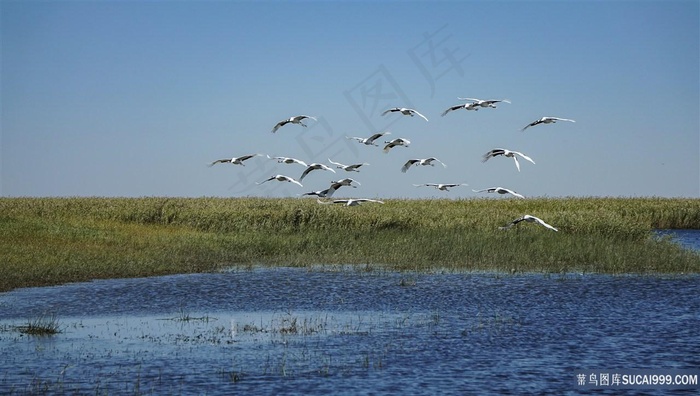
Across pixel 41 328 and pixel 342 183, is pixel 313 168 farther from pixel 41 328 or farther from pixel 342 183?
pixel 41 328

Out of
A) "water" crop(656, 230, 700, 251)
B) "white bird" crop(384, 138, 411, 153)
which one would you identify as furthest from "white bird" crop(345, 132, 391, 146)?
"water" crop(656, 230, 700, 251)

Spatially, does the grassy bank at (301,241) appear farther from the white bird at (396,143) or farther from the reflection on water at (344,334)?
the white bird at (396,143)

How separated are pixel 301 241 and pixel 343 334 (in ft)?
59.3

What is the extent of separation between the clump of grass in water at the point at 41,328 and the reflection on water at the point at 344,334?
26 cm

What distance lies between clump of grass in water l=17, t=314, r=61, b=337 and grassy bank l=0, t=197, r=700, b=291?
246 inches

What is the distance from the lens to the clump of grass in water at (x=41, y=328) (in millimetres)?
16875

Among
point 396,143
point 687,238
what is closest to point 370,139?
point 396,143

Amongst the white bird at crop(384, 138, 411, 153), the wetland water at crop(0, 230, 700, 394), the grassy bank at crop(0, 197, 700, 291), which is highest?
the white bird at crop(384, 138, 411, 153)

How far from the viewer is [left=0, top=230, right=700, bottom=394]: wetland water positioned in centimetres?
1366

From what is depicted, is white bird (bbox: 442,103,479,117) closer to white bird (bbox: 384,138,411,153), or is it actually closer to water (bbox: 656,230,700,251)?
white bird (bbox: 384,138,411,153)

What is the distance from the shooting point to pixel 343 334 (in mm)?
17438

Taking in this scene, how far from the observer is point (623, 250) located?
3219cm

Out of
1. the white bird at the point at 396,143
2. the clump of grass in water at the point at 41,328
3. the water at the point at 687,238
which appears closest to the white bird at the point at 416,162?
the white bird at the point at 396,143

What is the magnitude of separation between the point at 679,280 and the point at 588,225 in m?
11.1
